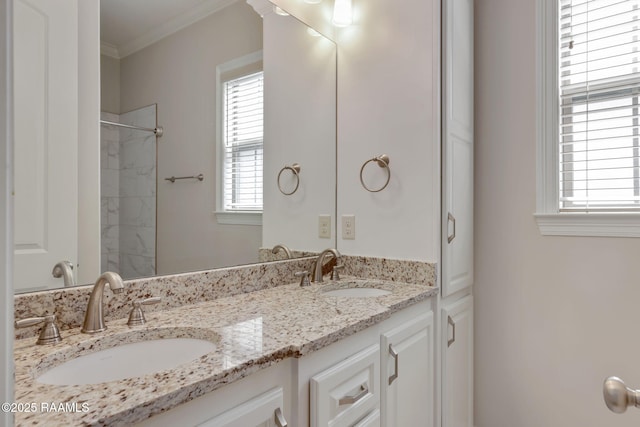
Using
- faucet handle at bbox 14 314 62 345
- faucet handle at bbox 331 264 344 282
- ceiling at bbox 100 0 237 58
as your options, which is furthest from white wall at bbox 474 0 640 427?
faucet handle at bbox 14 314 62 345

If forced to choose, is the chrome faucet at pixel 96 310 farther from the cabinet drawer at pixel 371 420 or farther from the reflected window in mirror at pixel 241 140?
the cabinet drawer at pixel 371 420

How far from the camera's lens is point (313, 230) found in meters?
1.95

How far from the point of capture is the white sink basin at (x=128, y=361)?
32.7 inches

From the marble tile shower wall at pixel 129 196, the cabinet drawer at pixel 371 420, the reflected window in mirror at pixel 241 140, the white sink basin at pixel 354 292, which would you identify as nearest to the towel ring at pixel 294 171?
the reflected window in mirror at pixel 241 140

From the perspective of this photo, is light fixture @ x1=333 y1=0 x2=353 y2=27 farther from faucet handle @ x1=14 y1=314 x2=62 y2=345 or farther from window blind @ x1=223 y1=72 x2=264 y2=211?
faucet handle @ x1=14 y1=314 x2=62 y2=345

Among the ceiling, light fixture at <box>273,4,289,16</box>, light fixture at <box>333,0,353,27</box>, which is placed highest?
light fixture at <box>333,0,353,27</box>

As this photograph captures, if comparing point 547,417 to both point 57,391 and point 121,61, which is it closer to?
point 57,391

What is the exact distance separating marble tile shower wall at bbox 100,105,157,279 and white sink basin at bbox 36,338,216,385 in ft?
0.94

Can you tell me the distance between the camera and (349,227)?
1.92 metres

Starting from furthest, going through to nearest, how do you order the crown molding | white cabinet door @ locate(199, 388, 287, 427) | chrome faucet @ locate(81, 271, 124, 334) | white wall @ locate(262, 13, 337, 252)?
white wall @ locate(262, 13, 337, 252), the crown molding, chrome faucet @ locate(81, 271, 124, 334), white cabinet door @ locate(199, 388, 287, 427)

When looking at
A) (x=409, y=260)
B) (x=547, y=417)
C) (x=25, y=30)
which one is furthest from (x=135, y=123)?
(x=547, y=417)

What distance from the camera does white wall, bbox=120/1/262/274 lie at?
1271mm

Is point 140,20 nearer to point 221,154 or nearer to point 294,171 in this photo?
point 221,154

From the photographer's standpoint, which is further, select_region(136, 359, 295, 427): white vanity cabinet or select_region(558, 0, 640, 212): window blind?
select_region(558, 0, 640, 212): window blind
